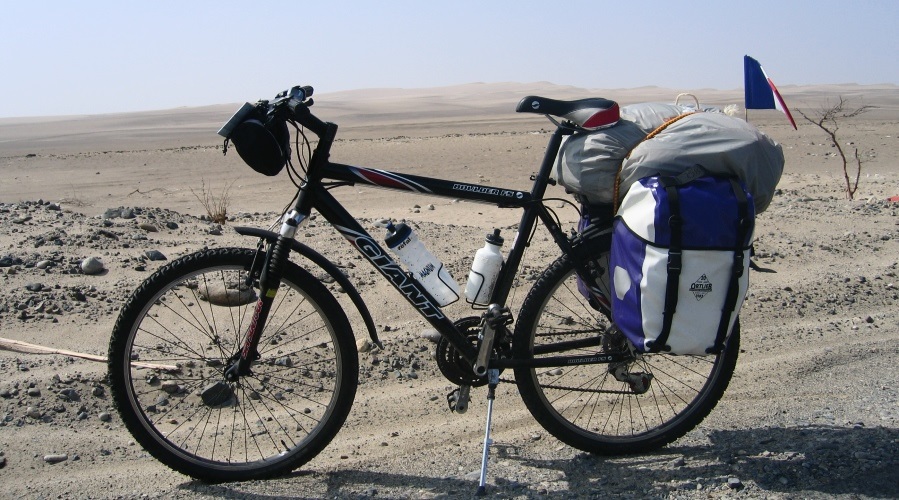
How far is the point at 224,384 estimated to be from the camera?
4.69 metres

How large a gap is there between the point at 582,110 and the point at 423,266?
97cm

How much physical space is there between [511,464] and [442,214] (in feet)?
23.4

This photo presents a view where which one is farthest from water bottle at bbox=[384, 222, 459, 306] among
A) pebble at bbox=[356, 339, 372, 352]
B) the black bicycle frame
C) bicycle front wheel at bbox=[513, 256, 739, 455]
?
pebble at bbox=[356, 339, 372, 352]

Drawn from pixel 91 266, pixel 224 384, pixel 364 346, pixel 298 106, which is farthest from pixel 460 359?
pixel 91 266

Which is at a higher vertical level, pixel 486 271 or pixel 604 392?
pixel 486 271

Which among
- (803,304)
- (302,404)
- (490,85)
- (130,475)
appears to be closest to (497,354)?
(302,404)

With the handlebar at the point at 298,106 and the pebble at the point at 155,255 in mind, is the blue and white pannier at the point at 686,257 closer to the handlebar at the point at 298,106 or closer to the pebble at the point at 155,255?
the handlebar at the point at 298,106

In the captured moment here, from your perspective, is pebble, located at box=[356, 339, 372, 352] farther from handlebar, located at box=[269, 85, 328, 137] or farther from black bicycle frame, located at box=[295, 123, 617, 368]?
handlebar, located at box=[269, 85, 328, 137]

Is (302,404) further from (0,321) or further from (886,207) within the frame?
(886,207)

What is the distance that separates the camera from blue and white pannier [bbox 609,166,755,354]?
3.47m

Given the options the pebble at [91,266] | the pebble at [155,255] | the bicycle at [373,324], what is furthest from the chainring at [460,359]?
the pebble at [155,255]

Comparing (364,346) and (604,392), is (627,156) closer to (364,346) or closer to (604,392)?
(604,392)

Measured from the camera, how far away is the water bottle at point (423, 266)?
373 cm

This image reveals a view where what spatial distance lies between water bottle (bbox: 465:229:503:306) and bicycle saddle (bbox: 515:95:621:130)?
0.57 m
